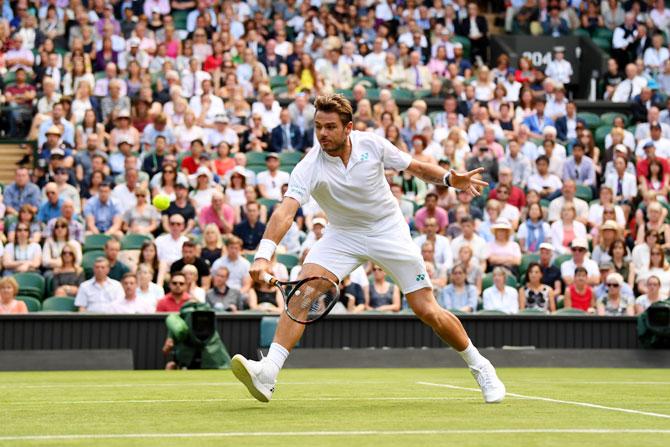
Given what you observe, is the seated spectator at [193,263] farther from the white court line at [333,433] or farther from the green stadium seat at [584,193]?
the white court line at [333,433]

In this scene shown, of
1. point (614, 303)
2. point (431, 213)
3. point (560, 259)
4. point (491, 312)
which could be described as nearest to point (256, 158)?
point (431, 213)

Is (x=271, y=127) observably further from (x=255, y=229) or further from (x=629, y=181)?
(x=629, y=181)

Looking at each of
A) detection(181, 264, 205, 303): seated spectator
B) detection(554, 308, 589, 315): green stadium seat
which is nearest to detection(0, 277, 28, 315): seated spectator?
detection(181, 264, 205, 303): seated spectator

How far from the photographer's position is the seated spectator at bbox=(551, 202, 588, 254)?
17.7 m

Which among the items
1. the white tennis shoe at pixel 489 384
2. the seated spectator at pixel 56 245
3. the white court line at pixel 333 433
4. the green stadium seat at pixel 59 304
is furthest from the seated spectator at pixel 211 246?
the white court line at pixel 333 433

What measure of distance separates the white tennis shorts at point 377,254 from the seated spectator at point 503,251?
29.3ft

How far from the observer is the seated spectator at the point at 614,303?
16047mm

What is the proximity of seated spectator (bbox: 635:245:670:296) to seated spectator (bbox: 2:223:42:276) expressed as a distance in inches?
304

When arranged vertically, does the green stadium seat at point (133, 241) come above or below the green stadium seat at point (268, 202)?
below

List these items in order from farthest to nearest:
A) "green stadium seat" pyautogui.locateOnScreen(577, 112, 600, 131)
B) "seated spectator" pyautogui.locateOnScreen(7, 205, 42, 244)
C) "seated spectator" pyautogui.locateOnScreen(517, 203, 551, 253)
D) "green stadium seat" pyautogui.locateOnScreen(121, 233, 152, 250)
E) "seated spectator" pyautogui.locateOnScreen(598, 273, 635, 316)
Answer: "green stadium seat" pyautogui.locateOnScreen(577, 112, 600, 131)
"seated spectator" pyautogui.locateOnScreen(517, 203, 551, 253)
"green stadium seat" pyautogui.locateOnScreen(121, 233, 152, 250)
"seated spectator" pyautogui.locateOnScreen(7, 205, 42, 244)
"seated spectator" pyautogui.locateOnScreen(598, 273, 635, 316)

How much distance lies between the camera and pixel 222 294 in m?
15.4

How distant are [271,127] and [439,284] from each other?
16.7ft

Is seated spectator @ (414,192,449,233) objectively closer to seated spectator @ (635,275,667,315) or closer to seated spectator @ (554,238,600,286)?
seated spectator @ (554,238,600,286)

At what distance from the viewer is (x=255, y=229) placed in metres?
17.0
